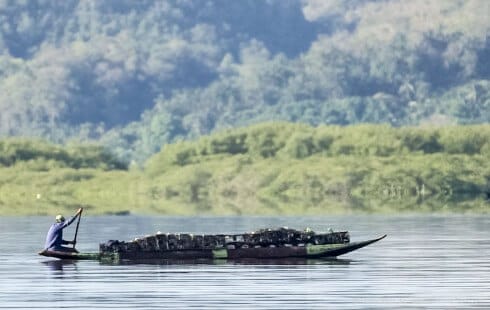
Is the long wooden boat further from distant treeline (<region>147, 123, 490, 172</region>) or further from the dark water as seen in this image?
distant treeline (<region>147, 123, 490, 172</region>)

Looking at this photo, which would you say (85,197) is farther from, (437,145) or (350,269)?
(350,269)

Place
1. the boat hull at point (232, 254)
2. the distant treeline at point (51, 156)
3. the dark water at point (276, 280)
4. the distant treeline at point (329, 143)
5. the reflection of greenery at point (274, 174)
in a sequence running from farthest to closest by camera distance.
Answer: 1. the distant treeline at point (329, 143)
2. the distant treeline at point (51, 156)
3. the reflection of greenery at point (274, 174)
4. the boat hull at point (232, 254)
5. the dark water at point (276, 280)

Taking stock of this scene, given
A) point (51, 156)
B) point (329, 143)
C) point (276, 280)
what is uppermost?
point (329, 143)

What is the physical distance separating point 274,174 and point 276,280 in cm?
10922

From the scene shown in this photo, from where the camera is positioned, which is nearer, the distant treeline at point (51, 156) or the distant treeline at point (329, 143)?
the distant treeline at point (51, 156)

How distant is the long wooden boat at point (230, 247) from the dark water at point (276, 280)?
0.66 m

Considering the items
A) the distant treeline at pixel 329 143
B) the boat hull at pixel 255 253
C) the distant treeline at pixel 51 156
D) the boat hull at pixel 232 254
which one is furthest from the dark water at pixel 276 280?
the distant treeline at pixel 329 143

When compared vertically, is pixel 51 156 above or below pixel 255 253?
above

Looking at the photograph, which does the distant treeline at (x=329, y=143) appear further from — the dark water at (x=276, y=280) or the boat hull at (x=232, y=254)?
the boat hull at (x=232, y=254)

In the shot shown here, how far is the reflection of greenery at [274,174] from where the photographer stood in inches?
5674

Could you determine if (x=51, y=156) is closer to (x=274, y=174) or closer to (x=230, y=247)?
(x=274, y=174)

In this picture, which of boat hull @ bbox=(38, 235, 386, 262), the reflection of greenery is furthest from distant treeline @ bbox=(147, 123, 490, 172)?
boat hull @ bbox=(38, 235, 386, 262)

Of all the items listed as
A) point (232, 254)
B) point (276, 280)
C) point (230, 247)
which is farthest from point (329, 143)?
point (276, 280)

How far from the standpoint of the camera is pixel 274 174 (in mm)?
170250
